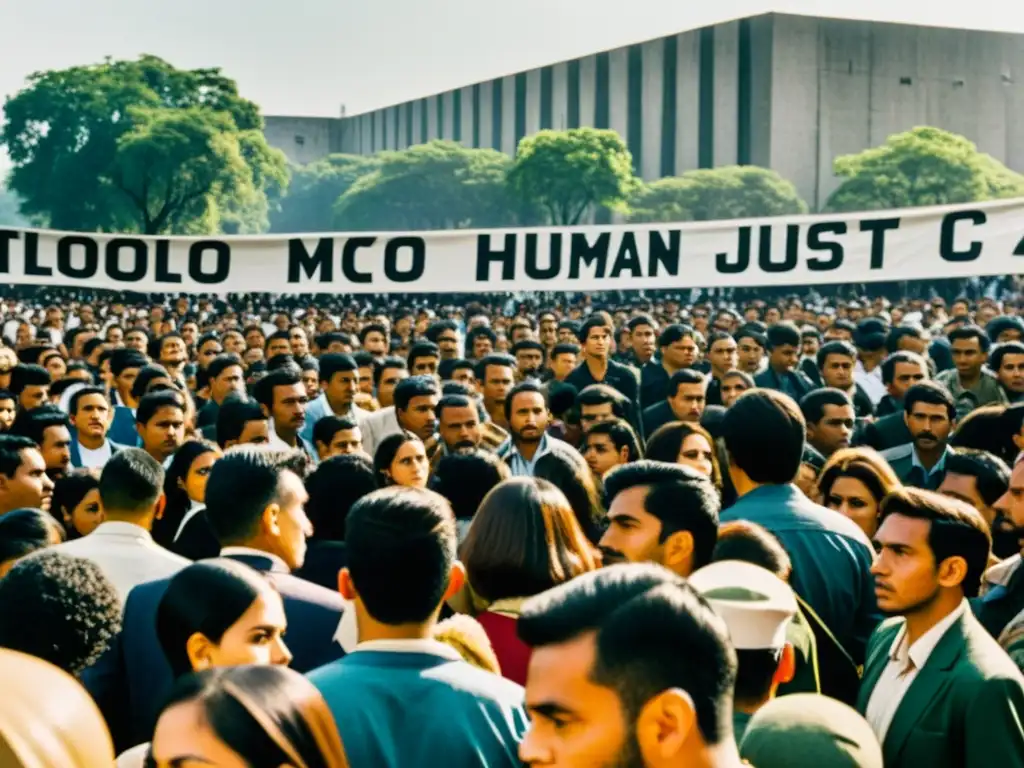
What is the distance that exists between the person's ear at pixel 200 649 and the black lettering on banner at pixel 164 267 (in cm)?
856

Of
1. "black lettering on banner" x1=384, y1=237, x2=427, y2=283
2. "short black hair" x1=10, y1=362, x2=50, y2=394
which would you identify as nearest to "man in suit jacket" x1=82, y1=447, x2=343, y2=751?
"short black hair" x1=10, y1=362, x2=50, y2=394

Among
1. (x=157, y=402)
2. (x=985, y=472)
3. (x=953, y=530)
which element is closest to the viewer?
(x=953, y=530)

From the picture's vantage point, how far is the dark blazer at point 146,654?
150 inches

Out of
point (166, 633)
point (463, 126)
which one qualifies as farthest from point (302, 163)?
point (166, 633)

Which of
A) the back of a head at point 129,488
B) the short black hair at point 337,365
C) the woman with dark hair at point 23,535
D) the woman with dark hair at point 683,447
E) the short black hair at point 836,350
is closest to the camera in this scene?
the woman with dark hair at point 23,535

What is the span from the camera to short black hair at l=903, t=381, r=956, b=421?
279 inches

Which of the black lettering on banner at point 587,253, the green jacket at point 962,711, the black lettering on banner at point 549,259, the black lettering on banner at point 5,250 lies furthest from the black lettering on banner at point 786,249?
the green jacket at point 962,711

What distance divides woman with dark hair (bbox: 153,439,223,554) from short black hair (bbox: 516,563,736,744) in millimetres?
4092

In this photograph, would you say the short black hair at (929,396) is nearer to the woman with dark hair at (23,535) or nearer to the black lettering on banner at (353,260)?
the woman with dark hair at (23,535)

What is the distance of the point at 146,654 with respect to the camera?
3828mm

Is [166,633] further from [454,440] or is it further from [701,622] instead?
[454,440]

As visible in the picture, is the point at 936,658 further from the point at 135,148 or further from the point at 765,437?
the point at 135,148

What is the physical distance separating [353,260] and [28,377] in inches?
130

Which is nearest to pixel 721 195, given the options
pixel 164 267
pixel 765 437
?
pixel 164 267
